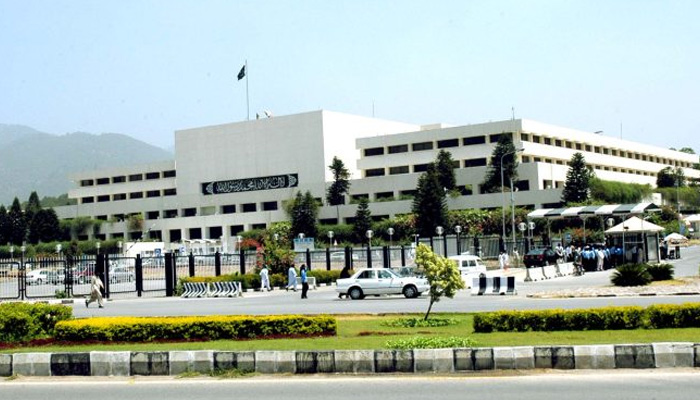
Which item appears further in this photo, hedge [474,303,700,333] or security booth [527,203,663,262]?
security booth [527,203,663,262]

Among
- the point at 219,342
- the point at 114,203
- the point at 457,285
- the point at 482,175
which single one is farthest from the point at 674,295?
the point at 114,203

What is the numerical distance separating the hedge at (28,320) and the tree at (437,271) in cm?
719

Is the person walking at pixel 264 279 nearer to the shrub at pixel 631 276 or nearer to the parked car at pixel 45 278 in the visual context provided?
the parked car at pixel 45 278

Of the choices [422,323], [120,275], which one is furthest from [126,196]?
[422,323]

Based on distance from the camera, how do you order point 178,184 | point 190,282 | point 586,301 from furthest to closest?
point 178,184, point 190,282, point 586,301

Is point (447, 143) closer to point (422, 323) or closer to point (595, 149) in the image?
point (595, 149)

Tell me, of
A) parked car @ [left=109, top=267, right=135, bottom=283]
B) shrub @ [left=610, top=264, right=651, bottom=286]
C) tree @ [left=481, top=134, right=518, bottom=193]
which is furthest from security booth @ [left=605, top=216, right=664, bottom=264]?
tree @ [left=481, top=134, right=518, bottom=193]

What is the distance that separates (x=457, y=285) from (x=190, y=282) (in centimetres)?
2433

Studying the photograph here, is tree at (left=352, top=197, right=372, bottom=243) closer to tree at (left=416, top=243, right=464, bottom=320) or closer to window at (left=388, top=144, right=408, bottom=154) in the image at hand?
window at (left=388, top=144, right=408, bottom=154)

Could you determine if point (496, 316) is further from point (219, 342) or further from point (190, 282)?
point (190, 282)

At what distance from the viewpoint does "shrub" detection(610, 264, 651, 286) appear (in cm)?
3059

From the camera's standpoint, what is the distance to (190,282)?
40.6m

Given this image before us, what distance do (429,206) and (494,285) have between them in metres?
48.4

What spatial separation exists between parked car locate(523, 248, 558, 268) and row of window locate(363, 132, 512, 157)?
3548 cm
